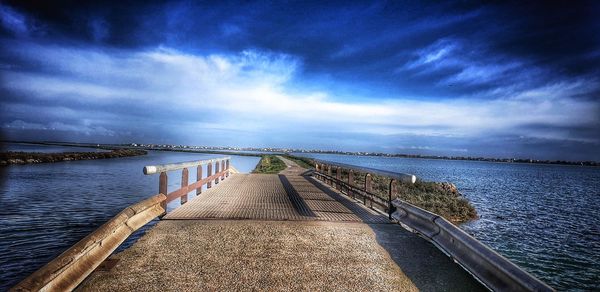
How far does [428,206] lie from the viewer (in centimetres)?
1747

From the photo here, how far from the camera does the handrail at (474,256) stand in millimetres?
3178

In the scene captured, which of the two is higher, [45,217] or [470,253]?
[470,253]

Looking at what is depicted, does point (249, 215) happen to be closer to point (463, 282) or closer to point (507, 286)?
point (463, 282)

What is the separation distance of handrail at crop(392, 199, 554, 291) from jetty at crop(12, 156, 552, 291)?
0.01m

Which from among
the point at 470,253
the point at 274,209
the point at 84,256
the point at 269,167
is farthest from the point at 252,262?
the point at 269,167

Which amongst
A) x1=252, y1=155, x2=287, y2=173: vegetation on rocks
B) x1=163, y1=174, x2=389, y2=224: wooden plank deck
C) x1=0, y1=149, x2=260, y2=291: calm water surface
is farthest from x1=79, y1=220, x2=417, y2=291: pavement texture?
x1=252, y1=155, x2=287, y2=173: vegetation on rocks

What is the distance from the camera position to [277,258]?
4.66 meters

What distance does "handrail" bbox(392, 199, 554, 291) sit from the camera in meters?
3.18

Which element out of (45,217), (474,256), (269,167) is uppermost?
(474,256)

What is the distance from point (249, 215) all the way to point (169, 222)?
5.54ft

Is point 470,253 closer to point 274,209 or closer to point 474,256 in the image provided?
point 474,256

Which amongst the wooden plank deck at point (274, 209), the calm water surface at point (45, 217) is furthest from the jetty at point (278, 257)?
the calm water surface at point (45, 217)

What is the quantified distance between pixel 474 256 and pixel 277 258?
2.51 m

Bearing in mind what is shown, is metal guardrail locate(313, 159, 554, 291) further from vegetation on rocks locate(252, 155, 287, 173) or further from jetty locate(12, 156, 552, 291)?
vegetation on rocks locate(252, 155, 287, 173)
